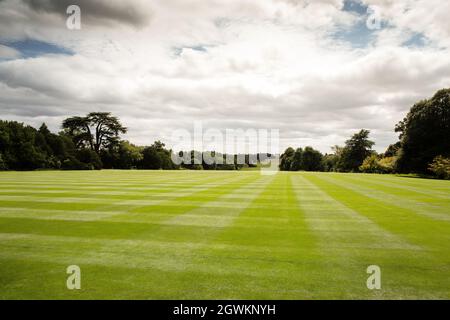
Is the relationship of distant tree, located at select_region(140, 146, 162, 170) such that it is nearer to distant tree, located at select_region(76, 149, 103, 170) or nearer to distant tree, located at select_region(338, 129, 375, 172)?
distant tree, located at select_region(76, 149, 103, 170)

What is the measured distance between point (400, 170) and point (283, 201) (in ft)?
148

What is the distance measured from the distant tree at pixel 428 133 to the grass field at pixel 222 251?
4064 cm

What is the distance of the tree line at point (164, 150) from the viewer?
159ft

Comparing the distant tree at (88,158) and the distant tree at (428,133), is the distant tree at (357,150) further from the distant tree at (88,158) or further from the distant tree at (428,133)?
the distant tree at (88,158)

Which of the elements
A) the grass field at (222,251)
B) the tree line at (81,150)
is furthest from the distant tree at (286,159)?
the grass field at (222,251)

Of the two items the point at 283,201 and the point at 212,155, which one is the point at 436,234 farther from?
the point at 212,155

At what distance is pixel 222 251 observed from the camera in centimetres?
777

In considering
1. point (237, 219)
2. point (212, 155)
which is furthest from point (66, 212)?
point (212, 155)

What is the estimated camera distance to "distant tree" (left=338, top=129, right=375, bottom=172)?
9944cm

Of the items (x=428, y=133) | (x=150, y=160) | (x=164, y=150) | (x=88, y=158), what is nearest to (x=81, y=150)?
(x=88, y=158)

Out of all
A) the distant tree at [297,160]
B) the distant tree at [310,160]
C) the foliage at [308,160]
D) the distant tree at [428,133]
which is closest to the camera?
the distant tree at [428,133]

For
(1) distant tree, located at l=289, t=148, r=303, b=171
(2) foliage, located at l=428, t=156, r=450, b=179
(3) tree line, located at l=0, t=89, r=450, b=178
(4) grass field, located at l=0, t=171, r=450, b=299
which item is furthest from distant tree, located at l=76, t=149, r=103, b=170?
(1) distant tree, located at l=289, t=148, r=303, b=171

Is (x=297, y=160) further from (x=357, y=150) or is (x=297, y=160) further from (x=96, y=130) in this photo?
(x=96, y=130)

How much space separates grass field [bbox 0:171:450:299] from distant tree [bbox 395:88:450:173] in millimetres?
40643
